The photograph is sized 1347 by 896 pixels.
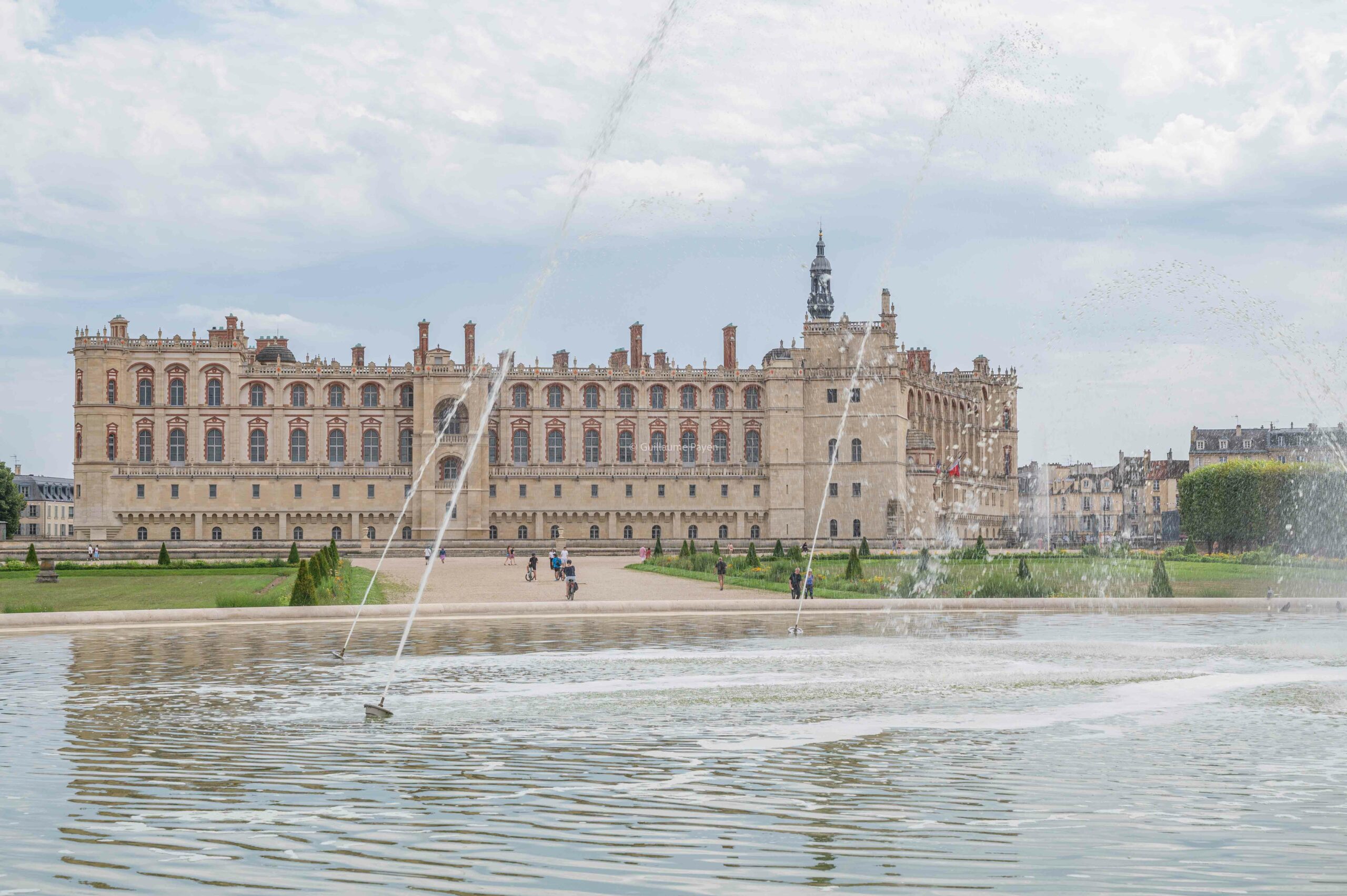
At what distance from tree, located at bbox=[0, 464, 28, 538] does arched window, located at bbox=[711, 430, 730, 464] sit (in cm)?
4374

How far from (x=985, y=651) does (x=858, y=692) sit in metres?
Result: 6.11

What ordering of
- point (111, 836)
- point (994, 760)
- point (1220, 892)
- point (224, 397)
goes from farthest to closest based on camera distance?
point (224, 397) < point (994, 760) < point (111, 836) < point (1220, 892)

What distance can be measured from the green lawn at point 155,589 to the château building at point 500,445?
32612 mm

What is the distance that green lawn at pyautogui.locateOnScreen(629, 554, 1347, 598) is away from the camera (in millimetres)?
36844

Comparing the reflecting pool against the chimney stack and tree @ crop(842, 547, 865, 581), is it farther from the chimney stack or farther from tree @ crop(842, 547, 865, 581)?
the chimney stack

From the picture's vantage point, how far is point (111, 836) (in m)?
8.93

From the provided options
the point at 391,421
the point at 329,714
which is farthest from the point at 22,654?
the point at 391,421

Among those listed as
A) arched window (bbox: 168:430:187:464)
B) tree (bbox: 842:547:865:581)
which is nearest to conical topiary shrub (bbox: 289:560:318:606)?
tree (bbox: 842:547:865:581)

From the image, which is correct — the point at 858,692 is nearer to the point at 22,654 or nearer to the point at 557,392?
the point at 22,654

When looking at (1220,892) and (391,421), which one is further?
(391,421)

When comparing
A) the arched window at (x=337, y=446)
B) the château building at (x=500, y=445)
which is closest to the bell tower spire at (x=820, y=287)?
the château building at (x=500, y=445)

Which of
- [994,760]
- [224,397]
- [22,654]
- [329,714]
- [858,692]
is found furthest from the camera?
[224,397]

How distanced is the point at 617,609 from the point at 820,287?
65711mm

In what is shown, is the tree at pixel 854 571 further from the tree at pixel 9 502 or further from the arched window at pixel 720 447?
the tree at pixel 9 502
